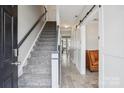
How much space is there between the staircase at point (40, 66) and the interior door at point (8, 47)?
4.23 feet

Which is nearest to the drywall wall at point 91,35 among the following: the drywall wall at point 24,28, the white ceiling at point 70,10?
the white ceiling at point 70,10

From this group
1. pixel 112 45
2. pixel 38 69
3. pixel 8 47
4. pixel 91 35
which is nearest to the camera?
pixel 8 47

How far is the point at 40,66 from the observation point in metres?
4.18

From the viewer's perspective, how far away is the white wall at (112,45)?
2.28 meters

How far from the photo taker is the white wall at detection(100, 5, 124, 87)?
228cm

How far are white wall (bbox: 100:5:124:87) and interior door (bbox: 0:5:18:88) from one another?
5.25 feet

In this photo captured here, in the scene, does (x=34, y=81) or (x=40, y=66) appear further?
(x=40, y=66)

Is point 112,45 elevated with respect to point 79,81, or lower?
elevated

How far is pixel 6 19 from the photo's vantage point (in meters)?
1.85

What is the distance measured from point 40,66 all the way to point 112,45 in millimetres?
2200

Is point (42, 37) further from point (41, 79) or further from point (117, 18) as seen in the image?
point (117, 18)

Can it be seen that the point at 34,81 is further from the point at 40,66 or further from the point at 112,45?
the point at 112,45

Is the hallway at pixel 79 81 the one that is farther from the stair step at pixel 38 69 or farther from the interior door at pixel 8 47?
the interior door at pixel 8 47

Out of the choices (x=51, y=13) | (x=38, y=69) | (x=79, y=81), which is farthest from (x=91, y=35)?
(x=38, y=69)
